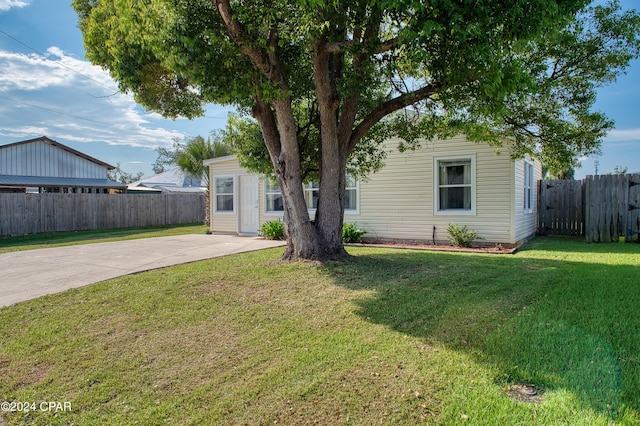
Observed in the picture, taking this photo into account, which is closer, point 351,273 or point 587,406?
point 587,406

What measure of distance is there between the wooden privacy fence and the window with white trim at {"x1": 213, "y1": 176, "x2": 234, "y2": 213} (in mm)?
7495

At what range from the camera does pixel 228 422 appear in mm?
2357

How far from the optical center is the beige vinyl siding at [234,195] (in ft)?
46.6

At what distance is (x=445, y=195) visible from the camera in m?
10.7

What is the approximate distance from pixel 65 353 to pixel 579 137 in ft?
30.0

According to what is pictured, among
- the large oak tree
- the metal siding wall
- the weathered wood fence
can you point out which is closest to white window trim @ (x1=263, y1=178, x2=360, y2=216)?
the large oak tree

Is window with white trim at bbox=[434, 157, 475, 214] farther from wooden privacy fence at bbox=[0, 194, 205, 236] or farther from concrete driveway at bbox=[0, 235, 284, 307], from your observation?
wooden privacy fence at bbox=[0, 194, 205, 236]

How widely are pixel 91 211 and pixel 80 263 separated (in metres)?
12.1

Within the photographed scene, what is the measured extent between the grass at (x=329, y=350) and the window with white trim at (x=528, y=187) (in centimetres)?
588

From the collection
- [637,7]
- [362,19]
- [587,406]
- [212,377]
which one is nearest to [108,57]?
[362,19]

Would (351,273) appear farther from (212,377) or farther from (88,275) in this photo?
(88,275)

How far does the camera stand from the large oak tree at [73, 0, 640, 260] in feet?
15.3

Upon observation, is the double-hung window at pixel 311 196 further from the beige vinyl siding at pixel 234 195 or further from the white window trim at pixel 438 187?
the white window trim at pixel 438 187

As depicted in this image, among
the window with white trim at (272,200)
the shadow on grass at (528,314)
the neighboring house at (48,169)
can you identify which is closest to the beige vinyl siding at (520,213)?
the shadow on grass at (528,314)
